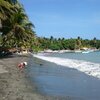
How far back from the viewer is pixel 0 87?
597 inches

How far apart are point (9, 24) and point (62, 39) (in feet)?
456

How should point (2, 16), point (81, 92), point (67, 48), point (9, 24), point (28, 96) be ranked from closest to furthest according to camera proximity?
point (28, 96) → point (81, 92) → point (2, 16) → point (9, 24) → point (67, 48)

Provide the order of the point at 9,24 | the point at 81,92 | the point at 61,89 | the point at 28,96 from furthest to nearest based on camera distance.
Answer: the point at 9,24
the point at 61,89
the point at 81,92
the point at 28,96

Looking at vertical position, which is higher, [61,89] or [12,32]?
[12,32]

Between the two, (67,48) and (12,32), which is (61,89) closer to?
(12,32)

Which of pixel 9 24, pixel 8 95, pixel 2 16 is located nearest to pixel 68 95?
pixel 8 95

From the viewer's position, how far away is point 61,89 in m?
15.5

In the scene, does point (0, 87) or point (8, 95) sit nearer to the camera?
point (8, 95)

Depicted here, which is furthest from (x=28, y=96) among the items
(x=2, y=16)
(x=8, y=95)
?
(x=2, y=16)

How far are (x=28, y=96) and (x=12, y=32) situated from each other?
35359mm

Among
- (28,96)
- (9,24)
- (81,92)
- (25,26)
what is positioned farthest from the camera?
(25,26)

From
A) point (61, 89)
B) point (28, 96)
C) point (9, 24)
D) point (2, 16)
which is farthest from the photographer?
point (9, 24)

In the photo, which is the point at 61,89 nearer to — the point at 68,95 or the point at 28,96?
the point at 68,95

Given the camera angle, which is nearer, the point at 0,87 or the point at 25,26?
the point at 0,87
